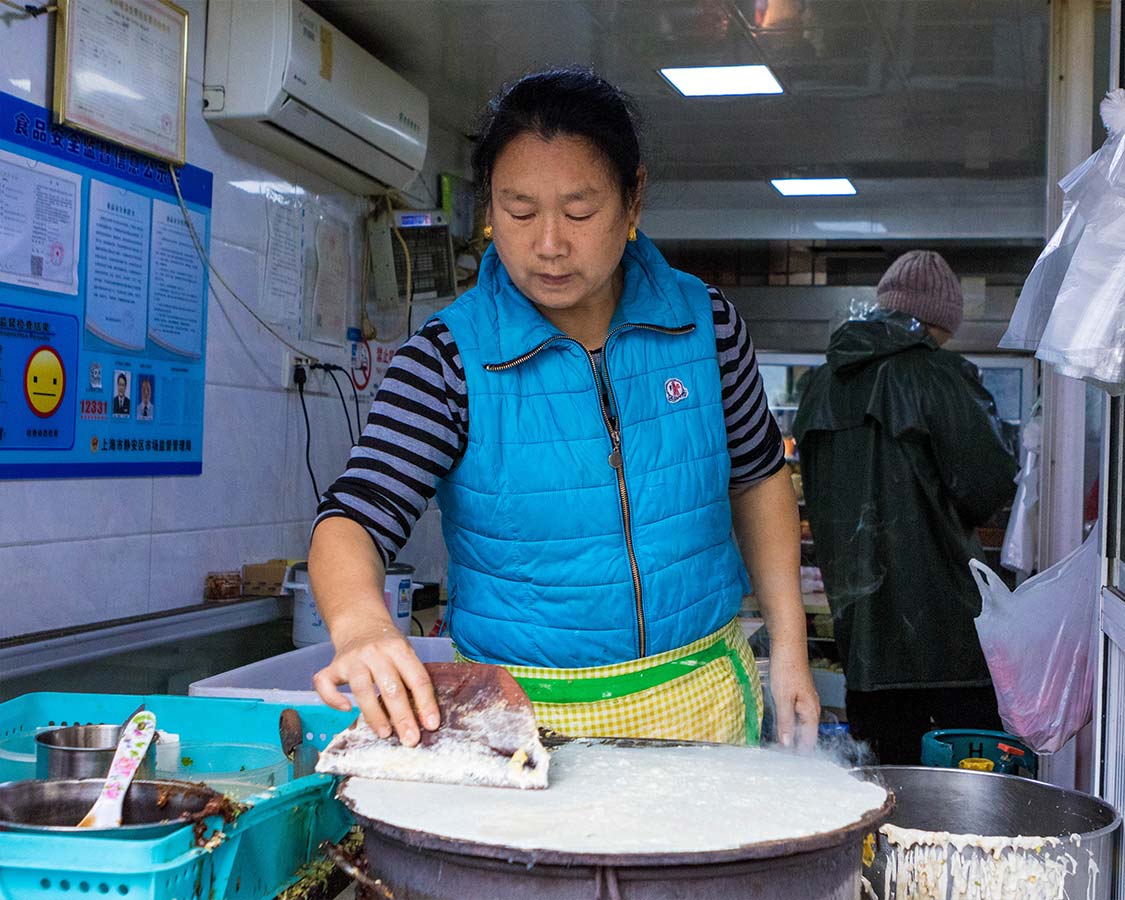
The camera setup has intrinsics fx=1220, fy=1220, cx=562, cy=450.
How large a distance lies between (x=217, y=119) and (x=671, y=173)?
9.81 feet

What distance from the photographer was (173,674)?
2.81 meters

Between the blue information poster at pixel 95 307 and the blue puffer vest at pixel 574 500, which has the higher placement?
the blue information poster at pixel 95 307

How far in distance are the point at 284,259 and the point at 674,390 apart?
Result: 7.13 ft

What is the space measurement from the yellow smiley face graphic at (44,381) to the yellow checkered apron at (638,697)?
142 cm

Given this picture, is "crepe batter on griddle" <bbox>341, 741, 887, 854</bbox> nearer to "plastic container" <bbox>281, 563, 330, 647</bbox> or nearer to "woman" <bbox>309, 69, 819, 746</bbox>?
"woman" <bbox>309, 69, 819, 746</bbox>

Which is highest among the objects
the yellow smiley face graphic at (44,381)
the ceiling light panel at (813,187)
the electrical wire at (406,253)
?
the ceiling light panel at (813,187)

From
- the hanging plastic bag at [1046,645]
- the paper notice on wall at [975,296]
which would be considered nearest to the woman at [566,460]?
the hanging plastic bag at [1046,645]

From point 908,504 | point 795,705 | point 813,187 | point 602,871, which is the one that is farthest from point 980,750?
point 813,187

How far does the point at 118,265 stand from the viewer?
2762 mm

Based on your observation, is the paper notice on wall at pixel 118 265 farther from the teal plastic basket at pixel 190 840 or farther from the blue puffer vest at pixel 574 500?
the teal plastic basket at pixel 190 840

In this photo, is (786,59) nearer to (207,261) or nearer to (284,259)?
(284,259)

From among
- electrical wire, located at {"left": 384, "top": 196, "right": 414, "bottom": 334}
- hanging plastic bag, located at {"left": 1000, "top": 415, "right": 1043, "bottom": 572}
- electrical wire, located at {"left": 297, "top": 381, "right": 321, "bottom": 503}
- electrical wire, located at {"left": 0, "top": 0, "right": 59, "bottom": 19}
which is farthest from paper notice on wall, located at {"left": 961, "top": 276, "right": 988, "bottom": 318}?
electrical wire, located at {"left": 0, "top": 0, "right": 59, "bottom": 19}

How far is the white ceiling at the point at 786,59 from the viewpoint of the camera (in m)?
3.50

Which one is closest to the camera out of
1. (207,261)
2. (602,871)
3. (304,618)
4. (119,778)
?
(602,871)
